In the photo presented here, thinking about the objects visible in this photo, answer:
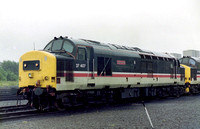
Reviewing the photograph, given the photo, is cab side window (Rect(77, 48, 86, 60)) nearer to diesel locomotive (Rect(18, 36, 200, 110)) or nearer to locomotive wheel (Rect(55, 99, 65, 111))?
diesel locomotive (Rect(18, 36, 200, 110))

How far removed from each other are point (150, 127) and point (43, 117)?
16.1 feet

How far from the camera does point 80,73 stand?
12.4m

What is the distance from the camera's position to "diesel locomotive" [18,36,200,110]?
11406mm

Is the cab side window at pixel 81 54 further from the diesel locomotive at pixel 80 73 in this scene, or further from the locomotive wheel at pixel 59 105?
the locomotive wheel at pixel 59 105

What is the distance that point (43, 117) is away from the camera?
10508mm

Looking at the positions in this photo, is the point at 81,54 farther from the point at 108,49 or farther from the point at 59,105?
Answer: the point at 59,105

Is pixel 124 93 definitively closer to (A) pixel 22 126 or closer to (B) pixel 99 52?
(B) pixel 99 52

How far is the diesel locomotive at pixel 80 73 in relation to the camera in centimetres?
1141

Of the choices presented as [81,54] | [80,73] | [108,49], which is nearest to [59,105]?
[80,73]

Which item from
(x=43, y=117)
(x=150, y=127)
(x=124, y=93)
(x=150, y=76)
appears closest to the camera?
(x=150, y=127)

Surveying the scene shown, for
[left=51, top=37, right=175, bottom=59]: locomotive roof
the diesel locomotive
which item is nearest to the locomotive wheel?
the diesel locomotive

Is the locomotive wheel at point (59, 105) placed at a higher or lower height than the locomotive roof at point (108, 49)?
lower

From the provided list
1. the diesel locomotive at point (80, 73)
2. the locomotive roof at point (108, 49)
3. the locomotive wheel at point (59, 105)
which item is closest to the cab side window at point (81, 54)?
the diesel locomotive at point (80, 73)

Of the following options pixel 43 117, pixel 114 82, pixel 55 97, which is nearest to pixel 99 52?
pixel 114 82
